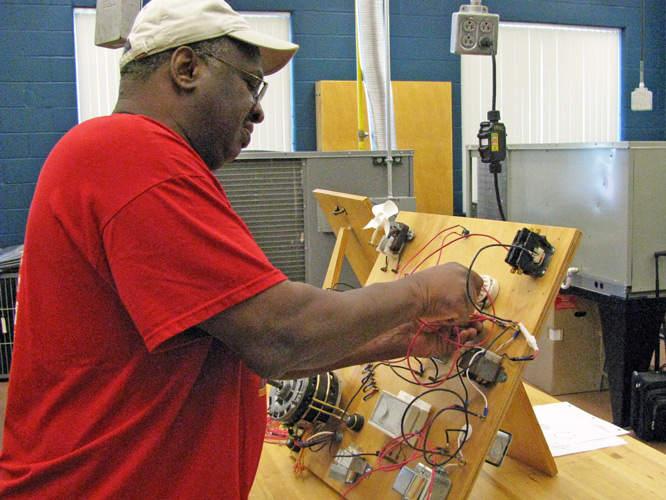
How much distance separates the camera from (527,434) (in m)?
1.33

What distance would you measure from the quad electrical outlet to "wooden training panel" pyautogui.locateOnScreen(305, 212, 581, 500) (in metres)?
0.84

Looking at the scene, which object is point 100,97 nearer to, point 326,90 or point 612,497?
point 326,90

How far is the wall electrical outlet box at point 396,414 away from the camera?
1.27 metres

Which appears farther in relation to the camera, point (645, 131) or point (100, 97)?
point (645, 131)

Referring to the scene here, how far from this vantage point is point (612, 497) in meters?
1.25

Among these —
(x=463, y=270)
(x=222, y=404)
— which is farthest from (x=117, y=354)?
(x=463, y=270)

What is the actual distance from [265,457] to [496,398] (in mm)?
648

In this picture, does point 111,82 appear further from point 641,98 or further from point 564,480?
point 564,480

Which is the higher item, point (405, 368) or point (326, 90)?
point (326, 90)

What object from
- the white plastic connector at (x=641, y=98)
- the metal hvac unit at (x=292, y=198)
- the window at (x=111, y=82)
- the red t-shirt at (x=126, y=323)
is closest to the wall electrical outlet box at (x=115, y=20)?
the metal hvac unit at (x=292, y=198)

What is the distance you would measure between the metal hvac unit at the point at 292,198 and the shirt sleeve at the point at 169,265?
1668 mm

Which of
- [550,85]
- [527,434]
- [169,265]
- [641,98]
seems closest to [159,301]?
[169,265]

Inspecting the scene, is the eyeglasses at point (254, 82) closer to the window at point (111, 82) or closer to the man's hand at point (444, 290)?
the man's hand at point (444, 290)

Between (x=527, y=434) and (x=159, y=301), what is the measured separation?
3.07 ft
